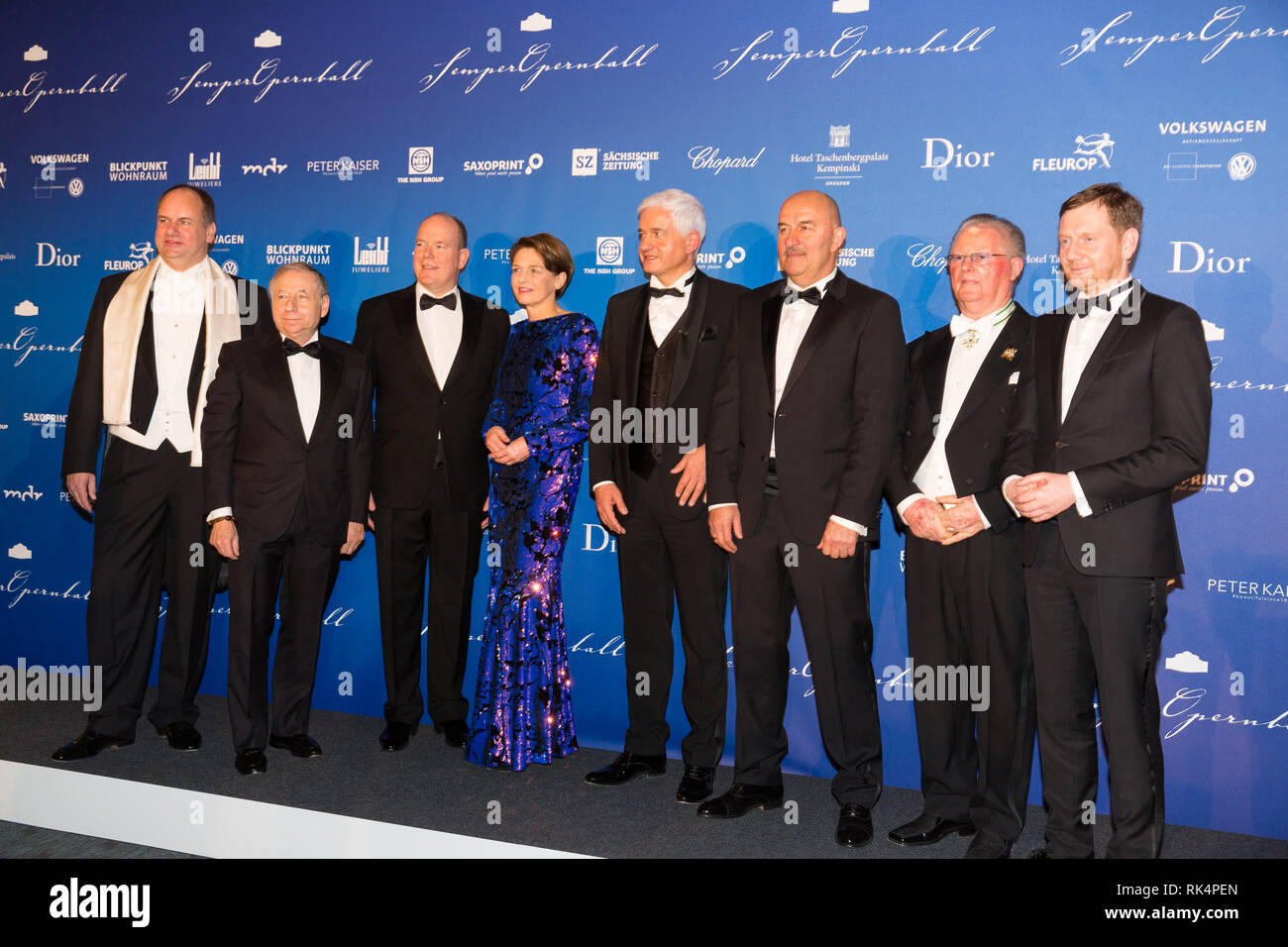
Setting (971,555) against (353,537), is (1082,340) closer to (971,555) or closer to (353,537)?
(971,555)

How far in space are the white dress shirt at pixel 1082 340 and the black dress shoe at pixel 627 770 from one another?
172cm

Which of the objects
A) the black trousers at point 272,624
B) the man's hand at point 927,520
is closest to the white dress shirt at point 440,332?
the black trousers at point 272,624

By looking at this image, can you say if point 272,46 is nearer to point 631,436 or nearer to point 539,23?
point 539,23

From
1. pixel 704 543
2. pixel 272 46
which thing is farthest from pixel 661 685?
pixel 272 46

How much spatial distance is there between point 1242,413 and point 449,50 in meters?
3.61

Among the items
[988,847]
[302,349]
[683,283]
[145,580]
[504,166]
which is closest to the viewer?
[988,847]

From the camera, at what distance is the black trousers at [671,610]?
3.86 metres

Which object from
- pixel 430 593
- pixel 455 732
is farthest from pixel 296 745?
pixel 430 593

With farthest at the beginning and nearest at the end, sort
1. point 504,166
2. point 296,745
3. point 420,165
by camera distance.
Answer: point 420,165 → point 504,166 → point 296,745

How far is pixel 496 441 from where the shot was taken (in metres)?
4.05

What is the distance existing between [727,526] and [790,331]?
0.71 m

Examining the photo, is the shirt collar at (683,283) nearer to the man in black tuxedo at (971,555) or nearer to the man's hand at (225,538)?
the man in black tuxedo at (971,555)
